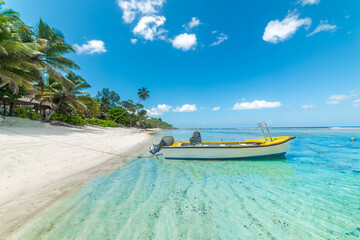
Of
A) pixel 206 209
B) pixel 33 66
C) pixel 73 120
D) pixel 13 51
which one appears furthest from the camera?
pixel 73 120

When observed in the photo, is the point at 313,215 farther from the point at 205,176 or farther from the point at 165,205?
the point at 165,205

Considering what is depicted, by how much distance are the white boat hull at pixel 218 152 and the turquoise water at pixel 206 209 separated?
91.4 inches

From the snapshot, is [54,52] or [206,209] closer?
[206,209]

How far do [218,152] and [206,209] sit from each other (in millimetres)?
4940

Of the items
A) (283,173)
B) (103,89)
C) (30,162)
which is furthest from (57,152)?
(103,89)

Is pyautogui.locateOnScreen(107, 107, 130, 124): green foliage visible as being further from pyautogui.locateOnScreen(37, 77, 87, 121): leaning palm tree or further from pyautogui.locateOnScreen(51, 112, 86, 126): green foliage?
pyautogui.locateOnScreen(37, 77, 87, 121): leaning palm tree

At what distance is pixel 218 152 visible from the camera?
26.7 feet

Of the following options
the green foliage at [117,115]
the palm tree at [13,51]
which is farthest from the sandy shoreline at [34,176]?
the green foliage at [117,115]

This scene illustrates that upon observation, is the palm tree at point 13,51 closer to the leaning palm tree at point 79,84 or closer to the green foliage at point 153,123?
the leaning palm tree at point 79,84

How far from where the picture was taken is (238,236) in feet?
8.84

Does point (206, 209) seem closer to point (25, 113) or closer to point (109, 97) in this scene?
point (25, 113)

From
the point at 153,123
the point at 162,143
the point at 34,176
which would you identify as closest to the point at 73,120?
the point at 162,143

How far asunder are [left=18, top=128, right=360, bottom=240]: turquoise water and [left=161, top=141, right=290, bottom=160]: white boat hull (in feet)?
7.62

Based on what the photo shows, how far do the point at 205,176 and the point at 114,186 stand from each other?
3.73 metres
